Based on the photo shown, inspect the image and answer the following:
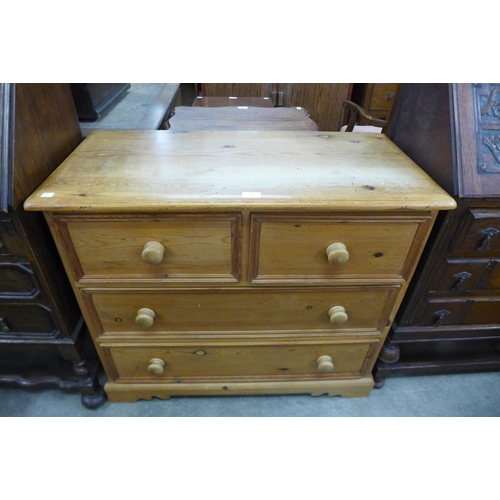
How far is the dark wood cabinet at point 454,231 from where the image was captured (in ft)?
2.78

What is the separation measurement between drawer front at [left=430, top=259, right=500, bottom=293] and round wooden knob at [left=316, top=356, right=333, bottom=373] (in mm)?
412

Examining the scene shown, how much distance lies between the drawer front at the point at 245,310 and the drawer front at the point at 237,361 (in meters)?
0.08

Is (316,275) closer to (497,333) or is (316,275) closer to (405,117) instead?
(405,117)

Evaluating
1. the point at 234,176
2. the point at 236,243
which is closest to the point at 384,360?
the point at 236,243

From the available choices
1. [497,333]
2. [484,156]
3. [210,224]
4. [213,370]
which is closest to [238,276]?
[210,224]

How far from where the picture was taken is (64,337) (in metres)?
1.03

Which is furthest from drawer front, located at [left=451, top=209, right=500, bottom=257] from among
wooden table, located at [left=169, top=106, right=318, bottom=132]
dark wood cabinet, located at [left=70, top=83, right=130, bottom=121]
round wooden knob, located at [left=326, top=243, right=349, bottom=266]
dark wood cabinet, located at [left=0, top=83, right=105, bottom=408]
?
dark wood cabinet, located at [left=70, top=83, right=130, bottom=121]

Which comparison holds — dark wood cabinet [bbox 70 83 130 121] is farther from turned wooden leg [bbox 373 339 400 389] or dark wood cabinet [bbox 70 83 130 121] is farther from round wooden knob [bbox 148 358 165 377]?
turned wooden leg [bbox 373 339 400 389]

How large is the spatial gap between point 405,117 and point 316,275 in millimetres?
635

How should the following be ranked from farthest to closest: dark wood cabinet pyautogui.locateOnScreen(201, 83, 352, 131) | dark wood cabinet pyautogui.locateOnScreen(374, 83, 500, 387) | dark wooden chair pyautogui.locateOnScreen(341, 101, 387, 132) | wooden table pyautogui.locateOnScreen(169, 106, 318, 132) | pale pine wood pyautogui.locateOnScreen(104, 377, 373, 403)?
dark wood cabinet pyautogui.locateOnScreen(201, 83, 352, 131) → dark wooden chair pyautogui.locateOnScreen(341, 101, 387, 132) → wooden table pyautogui.locateOnScreen(169, 106, 318, 132) → pale pine wood pyautogui.locateOnScreen(104, 377, 373, 403) → dark wood cabinet pyautogui.locateOnScreen(374, 83, 500, 387)

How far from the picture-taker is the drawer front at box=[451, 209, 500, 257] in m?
0.87

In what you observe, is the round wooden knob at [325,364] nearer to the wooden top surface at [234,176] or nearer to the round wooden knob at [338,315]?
the round wooden knob at [338,315]

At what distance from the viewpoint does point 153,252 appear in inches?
31.1

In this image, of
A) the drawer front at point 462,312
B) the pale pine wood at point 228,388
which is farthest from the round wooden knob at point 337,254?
the pale pine wood at point 228,388
